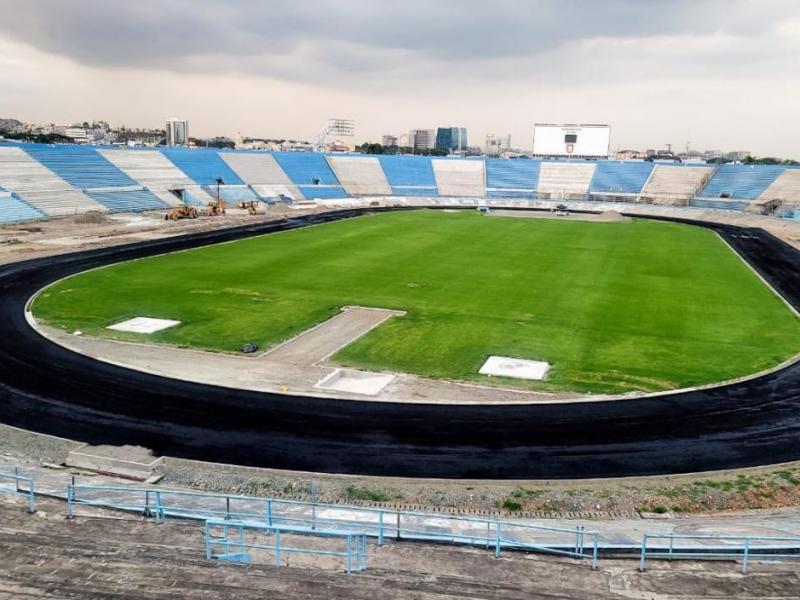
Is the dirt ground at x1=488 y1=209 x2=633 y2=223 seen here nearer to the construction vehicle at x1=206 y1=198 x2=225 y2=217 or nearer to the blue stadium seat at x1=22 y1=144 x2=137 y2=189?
the construction vehicle at x1=206 y1=198 x2=225 y2=217

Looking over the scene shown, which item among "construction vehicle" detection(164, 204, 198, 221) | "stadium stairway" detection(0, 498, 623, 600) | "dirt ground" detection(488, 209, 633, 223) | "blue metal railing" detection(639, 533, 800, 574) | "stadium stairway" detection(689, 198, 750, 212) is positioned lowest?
"stadium stairway" detection(0, 498, 623, 600)

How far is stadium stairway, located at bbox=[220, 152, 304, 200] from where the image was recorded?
11288 centimetres

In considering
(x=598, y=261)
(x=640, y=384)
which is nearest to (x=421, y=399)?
(x=640, y=384)

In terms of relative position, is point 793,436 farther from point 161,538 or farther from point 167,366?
point 167,366

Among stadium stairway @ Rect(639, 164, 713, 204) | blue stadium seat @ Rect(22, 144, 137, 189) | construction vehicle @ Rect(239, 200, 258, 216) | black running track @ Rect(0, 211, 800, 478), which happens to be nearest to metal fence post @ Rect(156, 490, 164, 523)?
black running track @ Rect(0, 211, 800, 478)

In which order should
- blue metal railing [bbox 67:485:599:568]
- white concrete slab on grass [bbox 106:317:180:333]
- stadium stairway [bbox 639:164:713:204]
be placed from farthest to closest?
1. stadium stairway [bbox 639:164:713:204]
2. white concrete slab on grass [bbox 106:317:180:333]
3. blue metal railing [bbox 67:485:599:568]

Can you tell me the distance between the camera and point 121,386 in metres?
26.9

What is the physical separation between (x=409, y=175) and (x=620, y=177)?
42254 mm

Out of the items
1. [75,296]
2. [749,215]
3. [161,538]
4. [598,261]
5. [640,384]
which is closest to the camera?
[161,538]

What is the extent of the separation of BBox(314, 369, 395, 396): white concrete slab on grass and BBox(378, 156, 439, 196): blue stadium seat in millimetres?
98785

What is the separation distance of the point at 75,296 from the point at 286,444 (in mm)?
26381

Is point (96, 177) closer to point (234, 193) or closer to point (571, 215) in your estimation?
point (234, 193)

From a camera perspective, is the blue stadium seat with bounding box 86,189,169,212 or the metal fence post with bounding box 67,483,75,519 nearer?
the metal fence post with bounding box 67,483,75,519

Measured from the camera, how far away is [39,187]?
8269 cm
